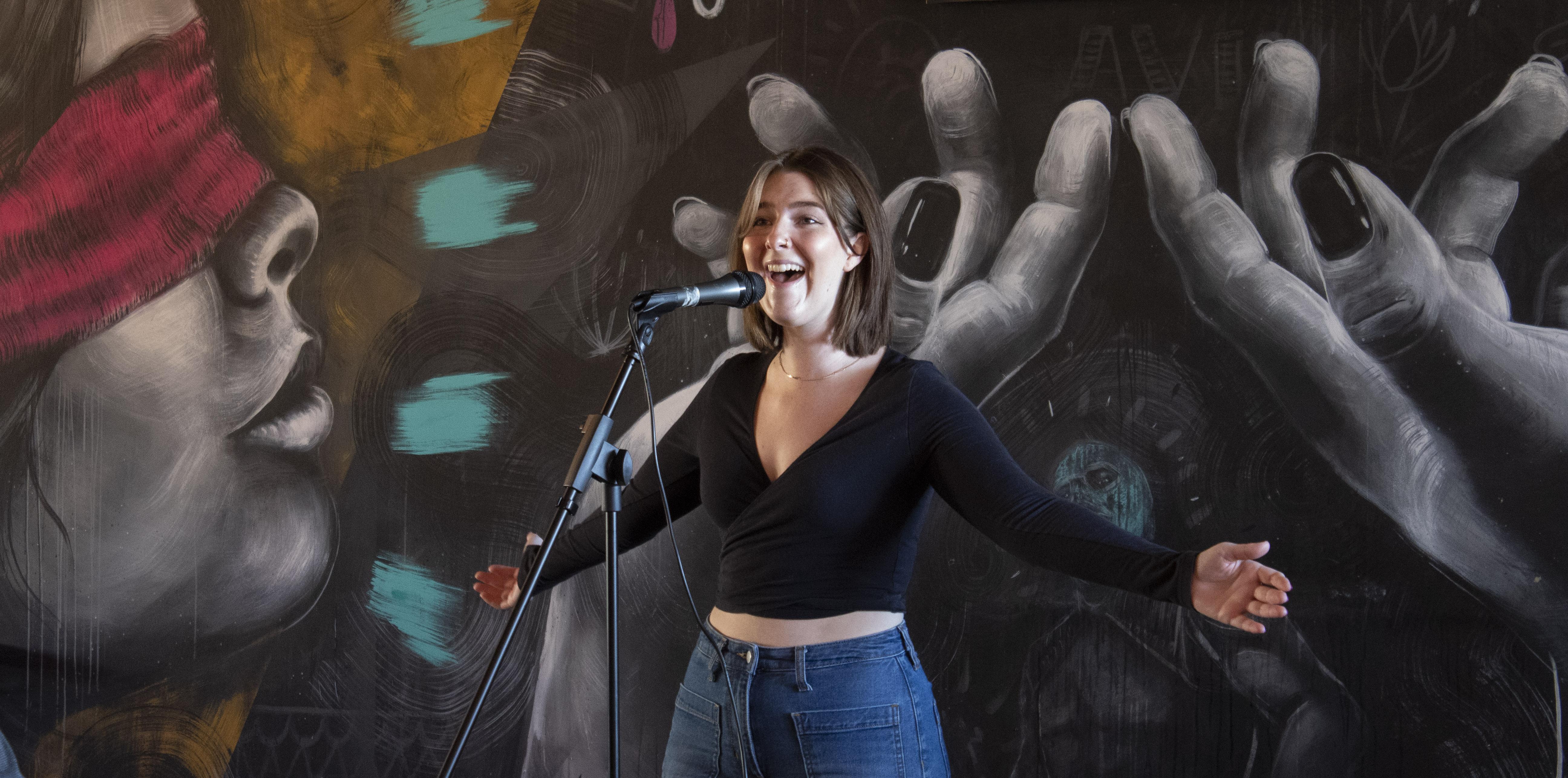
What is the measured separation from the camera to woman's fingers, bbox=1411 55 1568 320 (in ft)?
6.19

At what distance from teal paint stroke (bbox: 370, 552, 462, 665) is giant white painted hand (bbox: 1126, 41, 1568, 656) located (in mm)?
1894

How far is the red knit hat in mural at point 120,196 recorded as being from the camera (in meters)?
2.61

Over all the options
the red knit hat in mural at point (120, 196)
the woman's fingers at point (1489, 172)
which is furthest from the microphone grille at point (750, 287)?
the red knit hat in mural at point (120, 196)

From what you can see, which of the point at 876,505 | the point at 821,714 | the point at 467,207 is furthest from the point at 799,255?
the point at 467,207

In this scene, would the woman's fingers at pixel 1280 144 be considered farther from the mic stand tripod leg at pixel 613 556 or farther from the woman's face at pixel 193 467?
the woman's face at pixel 193 467

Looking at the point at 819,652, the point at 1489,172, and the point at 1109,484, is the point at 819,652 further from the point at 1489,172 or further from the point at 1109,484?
the point at 1489,172

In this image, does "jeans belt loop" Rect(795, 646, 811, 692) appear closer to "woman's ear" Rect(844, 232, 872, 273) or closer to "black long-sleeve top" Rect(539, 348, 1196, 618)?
"black long-sleeve top" Rect(539, 348, 1196, 618)

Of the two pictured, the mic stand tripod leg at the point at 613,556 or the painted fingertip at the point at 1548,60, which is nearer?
the mic stand tripod leg at the point at 613,556

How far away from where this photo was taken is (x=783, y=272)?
1493 millimetres

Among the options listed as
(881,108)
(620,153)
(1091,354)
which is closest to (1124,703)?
(1091,354)

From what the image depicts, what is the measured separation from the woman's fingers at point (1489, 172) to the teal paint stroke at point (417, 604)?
2.32 m

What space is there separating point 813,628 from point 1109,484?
977 mm

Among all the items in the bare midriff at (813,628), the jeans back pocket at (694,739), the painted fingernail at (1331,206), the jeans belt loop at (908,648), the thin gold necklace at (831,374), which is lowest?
the jeans back pocket at (694,739)

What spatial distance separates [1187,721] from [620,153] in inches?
70.3
